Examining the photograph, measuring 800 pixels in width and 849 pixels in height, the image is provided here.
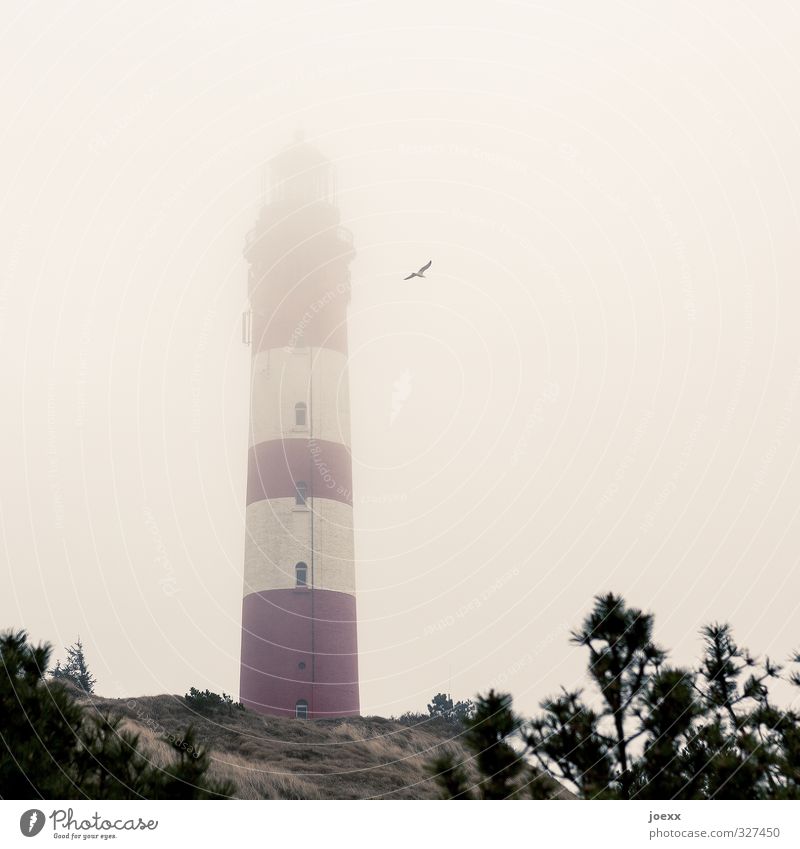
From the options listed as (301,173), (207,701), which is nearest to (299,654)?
(207,701)

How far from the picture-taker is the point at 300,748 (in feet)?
98.3

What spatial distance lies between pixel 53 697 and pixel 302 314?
94.9ft

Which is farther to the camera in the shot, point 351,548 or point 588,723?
point 351,548

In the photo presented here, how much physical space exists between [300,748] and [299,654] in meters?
6.82

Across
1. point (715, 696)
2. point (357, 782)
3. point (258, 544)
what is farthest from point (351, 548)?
point (715, 696)

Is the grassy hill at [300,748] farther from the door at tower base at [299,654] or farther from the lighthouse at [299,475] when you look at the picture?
the lighthouse at [299,475]

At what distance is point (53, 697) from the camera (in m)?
13.3

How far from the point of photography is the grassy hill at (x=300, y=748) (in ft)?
77.5

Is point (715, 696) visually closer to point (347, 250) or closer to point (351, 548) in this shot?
point (351, 548)
